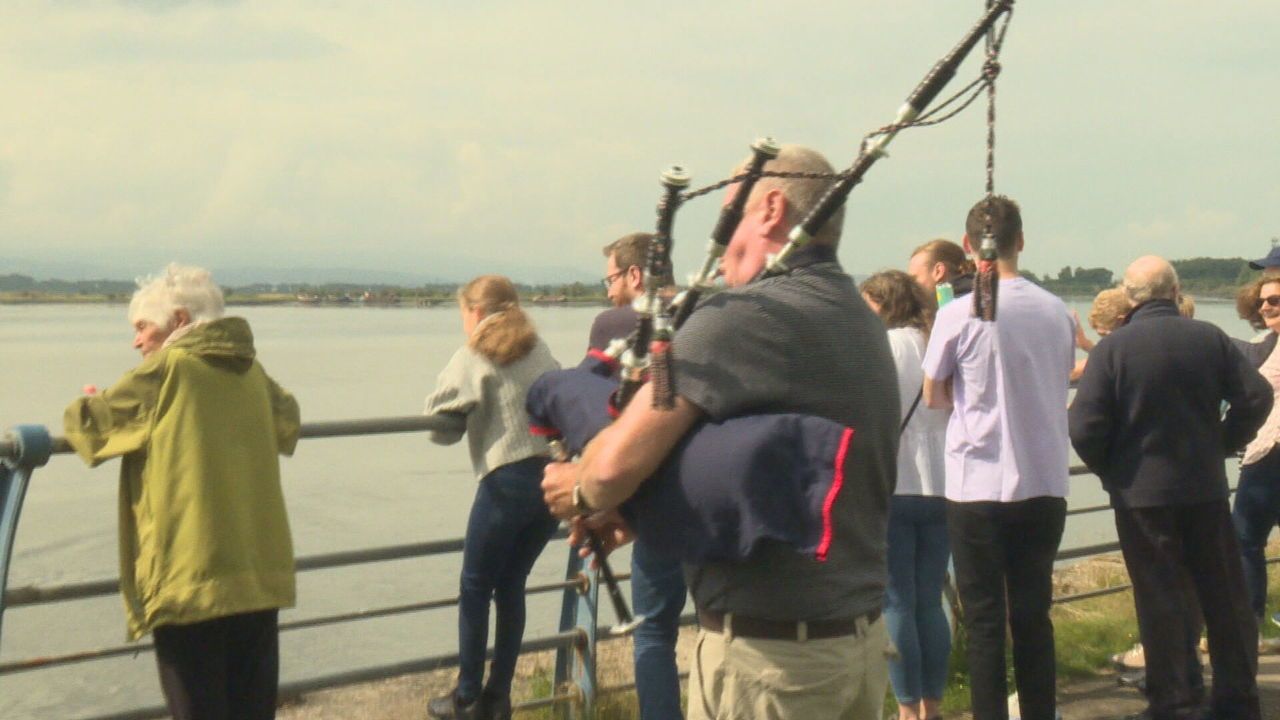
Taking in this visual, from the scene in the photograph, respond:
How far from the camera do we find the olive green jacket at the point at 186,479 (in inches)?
175

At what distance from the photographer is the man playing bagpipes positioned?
3.01m

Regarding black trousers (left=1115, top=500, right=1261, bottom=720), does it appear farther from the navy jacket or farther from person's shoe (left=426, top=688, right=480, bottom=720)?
person's shoe (left=426, top=688, right=480, bottom=720)

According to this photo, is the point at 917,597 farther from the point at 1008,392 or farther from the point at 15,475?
the point at 15,475

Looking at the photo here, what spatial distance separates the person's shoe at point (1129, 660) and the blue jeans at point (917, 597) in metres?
1.51

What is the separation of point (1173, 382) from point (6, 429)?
13.2ft

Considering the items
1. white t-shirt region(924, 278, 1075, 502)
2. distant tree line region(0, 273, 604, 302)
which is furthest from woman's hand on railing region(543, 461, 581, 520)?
distant tree line region(0, 273, 604, 302)

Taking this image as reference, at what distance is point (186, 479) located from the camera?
4480mm

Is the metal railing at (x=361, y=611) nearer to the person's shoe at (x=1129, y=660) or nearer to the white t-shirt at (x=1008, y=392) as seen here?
the person's shoe at (x=1129, y=660)

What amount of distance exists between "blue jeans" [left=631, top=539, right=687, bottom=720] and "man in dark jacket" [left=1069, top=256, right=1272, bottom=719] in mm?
1891

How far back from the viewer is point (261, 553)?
15.2ft

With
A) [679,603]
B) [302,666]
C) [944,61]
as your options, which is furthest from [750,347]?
[302,666]

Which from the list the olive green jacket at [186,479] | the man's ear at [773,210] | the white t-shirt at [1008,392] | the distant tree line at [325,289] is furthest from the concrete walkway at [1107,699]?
the man's ear at [773,210]

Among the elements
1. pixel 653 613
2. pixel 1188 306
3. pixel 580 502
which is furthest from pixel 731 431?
pixel 1188 306

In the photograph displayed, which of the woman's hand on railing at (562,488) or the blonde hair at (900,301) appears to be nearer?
the woman's hand on railing at (562,488)
